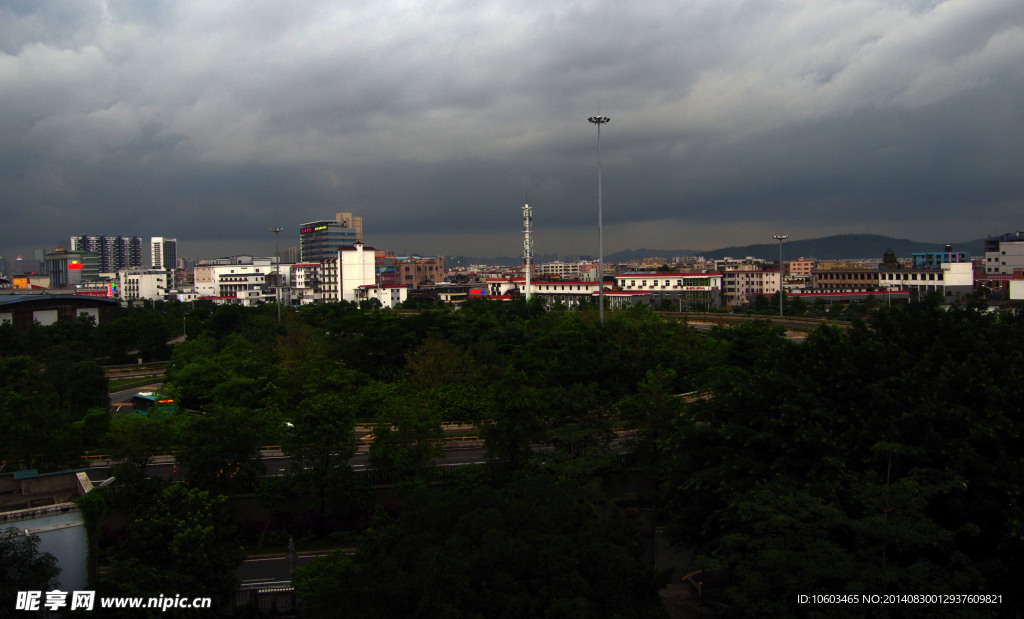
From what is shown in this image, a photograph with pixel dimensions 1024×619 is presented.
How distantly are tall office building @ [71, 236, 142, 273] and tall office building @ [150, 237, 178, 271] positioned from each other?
4.90 m

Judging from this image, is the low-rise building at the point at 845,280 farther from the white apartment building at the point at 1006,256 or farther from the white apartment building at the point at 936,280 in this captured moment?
the white apartment building at the point at 1006,256

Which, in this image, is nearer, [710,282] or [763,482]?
[763,482]

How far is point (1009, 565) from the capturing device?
28.7 feet

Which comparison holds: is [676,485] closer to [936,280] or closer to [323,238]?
[936,280]

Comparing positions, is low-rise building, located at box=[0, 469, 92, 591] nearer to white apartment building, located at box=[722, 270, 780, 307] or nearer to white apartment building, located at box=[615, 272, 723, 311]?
white apartment building, located at box=[615, 272, 723, 311]

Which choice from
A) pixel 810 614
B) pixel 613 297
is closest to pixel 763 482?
pixel 810 614

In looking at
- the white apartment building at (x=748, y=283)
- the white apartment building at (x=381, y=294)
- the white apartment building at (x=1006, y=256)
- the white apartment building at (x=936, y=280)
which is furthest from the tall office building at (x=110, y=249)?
the white apartment building at (x=1006, y=256)

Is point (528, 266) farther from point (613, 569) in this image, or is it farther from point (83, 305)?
point (613, 569)

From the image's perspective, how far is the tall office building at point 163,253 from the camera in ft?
480

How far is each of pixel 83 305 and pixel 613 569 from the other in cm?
6192

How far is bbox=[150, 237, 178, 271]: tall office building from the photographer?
146 metres

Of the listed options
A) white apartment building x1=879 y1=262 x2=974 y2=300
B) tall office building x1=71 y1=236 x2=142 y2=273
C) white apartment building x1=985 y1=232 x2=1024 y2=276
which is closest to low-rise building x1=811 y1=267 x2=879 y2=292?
white apartment building x1=879 y1=262 x2=974 y2=300

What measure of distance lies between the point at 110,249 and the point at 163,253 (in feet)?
47.3

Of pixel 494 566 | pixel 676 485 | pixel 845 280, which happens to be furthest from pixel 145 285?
pixel 494 566
